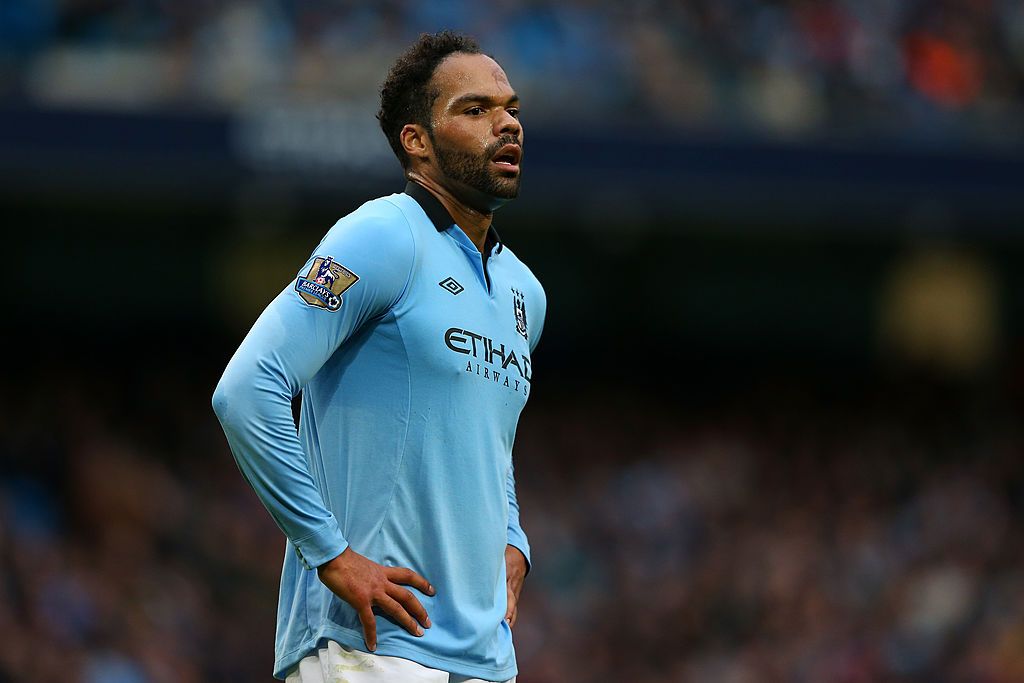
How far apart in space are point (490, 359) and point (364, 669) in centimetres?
69

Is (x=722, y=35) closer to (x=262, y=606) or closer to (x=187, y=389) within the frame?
(x=187, y=389)

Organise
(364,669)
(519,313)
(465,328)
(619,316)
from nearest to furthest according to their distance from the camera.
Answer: (364,669) < (465,328) < (519,313) < (619,316)

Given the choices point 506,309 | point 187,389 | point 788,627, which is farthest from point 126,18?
point 506,309

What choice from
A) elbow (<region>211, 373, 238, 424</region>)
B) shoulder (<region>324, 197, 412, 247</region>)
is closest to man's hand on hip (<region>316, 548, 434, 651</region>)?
elbow (<region>211, 373, 238, 424</region>)

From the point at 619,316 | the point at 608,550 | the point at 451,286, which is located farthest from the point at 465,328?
the point at 619,316

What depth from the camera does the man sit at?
3.12m

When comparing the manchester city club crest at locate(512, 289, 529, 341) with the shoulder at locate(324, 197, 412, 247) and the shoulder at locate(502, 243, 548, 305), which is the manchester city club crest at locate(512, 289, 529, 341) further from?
the shoulder at locate(324, 197, 412, 247)

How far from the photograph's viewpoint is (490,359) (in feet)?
11.2

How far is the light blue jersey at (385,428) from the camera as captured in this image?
3107 millimetres

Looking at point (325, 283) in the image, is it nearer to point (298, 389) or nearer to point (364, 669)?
point (298, 389)

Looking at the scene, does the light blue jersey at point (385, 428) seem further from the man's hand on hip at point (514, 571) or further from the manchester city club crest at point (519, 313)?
the man's hand on hip at point (514, 571)

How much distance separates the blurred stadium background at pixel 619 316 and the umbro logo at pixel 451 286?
546 cm

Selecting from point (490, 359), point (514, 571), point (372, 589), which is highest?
point (490, 359)

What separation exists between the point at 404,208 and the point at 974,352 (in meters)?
13.4
